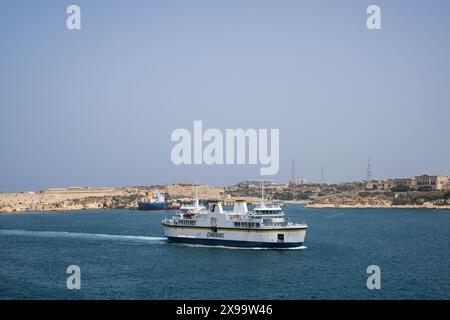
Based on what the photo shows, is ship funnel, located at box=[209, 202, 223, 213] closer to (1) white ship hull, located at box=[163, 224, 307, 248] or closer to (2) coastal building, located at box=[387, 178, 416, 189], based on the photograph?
(1) white ship hull, located at box=[163, 224, 307, 248]

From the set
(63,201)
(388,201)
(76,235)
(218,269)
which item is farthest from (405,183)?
(218,269)

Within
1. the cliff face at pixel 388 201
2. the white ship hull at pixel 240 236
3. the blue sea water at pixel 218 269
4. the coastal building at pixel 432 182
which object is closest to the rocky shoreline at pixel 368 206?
the cliff face at pixel 388 201

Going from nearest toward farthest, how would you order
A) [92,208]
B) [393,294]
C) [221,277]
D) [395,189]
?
[393,294] → [221,277] → [92,208] → [395,189]

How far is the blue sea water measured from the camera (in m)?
32.4

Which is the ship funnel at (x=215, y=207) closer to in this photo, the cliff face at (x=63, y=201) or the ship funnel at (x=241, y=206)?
the ship funnel at (x=241, y=206)

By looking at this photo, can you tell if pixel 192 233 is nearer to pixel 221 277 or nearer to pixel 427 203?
pixel 221 277

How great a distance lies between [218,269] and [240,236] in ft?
33.7

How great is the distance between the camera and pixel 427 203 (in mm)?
162000

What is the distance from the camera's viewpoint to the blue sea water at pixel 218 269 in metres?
32.4

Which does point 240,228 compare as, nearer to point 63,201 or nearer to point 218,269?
point 218,269

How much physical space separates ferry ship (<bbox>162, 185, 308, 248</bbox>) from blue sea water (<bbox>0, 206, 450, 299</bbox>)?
3.08 feet

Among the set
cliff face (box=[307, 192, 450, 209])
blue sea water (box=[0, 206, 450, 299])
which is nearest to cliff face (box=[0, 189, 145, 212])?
cliff face (box=[307, 192, 450, 209])
